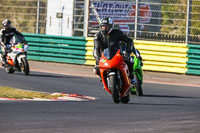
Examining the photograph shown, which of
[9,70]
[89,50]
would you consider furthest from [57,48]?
[9,70]

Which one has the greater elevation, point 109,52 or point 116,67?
point 109,52

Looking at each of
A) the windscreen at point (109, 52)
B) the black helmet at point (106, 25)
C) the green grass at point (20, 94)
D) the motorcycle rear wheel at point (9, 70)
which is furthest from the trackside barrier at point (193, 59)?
the windscreen at point (109, 52)

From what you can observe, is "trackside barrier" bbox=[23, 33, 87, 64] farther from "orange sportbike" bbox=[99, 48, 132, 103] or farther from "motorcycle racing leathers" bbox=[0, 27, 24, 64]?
"orange sportbike" bbox=[99, 48, 132, 103]

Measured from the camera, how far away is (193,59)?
1905 cm

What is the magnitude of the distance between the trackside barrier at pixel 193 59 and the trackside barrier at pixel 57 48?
426cm

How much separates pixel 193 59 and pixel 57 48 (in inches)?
227

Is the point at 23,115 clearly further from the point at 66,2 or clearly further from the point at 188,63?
the point at 66,2

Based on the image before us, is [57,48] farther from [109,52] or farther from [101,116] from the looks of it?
[101,116]

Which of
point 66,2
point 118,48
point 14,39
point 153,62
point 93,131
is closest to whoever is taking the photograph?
point 93,131

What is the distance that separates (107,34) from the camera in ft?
38.1

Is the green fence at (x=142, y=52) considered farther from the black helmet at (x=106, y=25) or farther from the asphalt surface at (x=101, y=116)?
the black helmet at (x=106, y=25)

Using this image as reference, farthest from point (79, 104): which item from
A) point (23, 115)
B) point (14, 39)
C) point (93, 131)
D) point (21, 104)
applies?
point (14, 39)

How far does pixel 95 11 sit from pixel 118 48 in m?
10.2

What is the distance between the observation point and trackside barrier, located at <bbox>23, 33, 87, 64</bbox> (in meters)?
21.4
